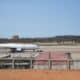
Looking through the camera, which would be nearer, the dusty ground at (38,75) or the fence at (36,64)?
the dusty ground at (38,75)

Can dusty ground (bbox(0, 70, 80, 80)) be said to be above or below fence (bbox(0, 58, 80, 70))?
below

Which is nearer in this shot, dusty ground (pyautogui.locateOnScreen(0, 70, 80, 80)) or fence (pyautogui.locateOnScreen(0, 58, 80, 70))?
dusty ground (pyautogui.locateOnScreen(0, 70, 80, 80))

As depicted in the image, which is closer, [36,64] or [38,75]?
[38,75]

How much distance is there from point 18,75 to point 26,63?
59.5 inches

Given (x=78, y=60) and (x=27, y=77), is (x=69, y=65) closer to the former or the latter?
(x=78, y=60)

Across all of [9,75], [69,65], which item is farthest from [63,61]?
[9,75]

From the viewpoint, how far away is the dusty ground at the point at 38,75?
1281cm

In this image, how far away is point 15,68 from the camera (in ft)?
46.4

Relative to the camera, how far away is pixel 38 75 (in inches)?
517

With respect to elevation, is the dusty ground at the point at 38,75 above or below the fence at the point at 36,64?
below

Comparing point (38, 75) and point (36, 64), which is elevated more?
point (36, 64)

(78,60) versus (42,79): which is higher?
(78,60)

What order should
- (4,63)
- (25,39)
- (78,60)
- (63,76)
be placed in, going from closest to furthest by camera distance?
(63,76)
(78,60)
(4,63)
(25,39)

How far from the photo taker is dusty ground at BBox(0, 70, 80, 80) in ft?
42.0
